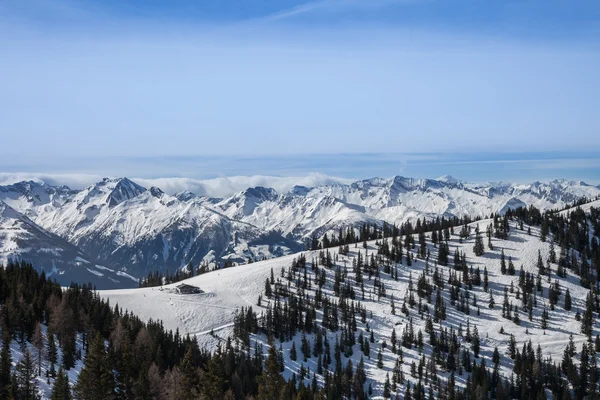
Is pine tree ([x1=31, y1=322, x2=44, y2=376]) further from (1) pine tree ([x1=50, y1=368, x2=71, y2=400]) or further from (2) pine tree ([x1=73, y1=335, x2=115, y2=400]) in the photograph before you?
(2) pine tree ([x1=73, y1=335, x2=115, y2=400])

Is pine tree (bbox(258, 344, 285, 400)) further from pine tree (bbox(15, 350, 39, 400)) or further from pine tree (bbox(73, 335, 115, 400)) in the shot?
pine tree (bbox(15, 350, 39, 400))

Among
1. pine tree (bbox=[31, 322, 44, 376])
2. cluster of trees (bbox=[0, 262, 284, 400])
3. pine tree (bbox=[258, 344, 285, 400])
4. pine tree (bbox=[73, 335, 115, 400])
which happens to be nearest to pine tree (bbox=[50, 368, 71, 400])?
cluster of trees (bbox=[0, 262, 284, 400])

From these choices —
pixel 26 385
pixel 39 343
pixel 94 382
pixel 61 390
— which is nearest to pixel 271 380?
pixel 94 382

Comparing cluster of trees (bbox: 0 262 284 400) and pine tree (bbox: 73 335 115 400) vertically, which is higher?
pine tree (bbox: 73 335 115 400)

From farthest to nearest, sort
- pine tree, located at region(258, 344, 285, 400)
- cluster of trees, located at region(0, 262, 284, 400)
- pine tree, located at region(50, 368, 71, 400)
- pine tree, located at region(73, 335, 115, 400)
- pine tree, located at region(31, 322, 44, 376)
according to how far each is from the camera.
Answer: pine tree, located at region(31, 322, 44, 376) → pine tree, located at region(258, 344, 285, 400) → cluster of trees, located at region(0, 262, 284, 400) → pine tree, located at region(50, 368, 71, 400) → pine tree, located at region(73, 335, 115, 400)

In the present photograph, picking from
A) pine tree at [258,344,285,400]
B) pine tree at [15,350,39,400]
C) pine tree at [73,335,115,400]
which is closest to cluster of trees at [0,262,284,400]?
pine tree at [73,335,115,400]

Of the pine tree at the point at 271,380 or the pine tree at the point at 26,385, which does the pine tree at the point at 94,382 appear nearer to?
the pine tree at the point at 26,385

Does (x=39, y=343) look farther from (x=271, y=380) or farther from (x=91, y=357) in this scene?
(x=271, y=380)

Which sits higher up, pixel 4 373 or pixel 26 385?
pixel 4 373

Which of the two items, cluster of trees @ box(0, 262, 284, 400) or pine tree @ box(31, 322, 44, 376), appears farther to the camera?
pine tree @ box(31, 322, 44, 376)

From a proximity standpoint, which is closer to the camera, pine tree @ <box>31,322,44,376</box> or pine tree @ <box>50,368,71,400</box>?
pine tree @ <box>50,368,71,400</box>

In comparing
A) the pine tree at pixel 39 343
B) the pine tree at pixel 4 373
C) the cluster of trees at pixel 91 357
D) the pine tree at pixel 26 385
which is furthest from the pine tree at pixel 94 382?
the pine tree at pixel 39 343

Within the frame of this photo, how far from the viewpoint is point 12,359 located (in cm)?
12262

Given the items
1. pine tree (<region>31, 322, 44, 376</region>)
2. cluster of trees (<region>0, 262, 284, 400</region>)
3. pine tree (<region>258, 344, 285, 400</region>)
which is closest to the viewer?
cluster of trees (<region>0, 262, 284, 400</region>)
